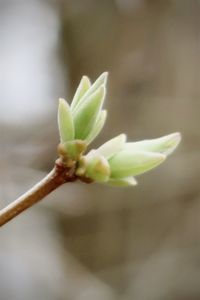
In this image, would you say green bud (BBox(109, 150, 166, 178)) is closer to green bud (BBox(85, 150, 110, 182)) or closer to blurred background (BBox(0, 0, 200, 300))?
green bud (BBox(85, 150, 110, 182))

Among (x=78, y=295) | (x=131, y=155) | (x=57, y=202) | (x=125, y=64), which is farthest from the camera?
(x=125, y=64)

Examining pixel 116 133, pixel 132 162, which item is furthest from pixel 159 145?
pixel 116 133

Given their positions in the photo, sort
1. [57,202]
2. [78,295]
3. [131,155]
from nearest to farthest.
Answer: [131,155] → [57,202] → [78,295]

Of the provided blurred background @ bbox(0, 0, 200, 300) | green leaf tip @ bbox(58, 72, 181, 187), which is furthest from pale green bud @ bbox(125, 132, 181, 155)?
blurred background @ bbox(0, 0, 200, 300)

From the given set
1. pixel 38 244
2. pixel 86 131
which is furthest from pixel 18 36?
pixel 86 131

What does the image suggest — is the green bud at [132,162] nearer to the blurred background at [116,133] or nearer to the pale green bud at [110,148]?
the pale green bud at [110,148]

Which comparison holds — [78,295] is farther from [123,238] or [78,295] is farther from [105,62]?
[105,62]
